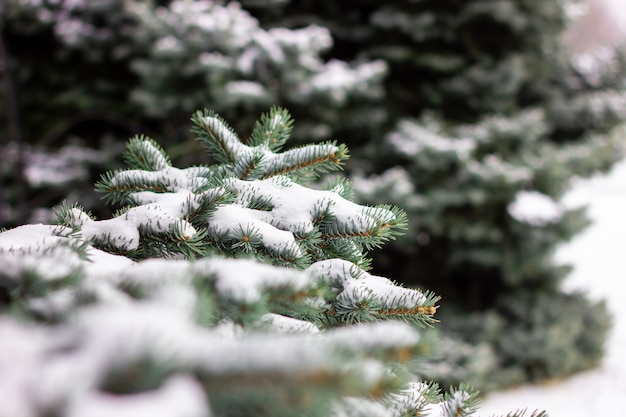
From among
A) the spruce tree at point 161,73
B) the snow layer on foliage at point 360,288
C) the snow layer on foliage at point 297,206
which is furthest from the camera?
the spruce tree at point 161,73

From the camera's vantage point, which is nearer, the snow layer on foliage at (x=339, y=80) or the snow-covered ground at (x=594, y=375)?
the snow layer on foliage at (x=339, y=80)

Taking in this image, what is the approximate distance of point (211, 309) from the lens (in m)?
0.55

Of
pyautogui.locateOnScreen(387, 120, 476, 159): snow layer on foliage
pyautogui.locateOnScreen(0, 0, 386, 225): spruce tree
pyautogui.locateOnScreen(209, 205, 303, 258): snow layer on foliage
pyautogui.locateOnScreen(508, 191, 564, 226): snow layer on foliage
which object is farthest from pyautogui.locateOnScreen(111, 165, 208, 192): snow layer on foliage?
pyautogui.locateOnScreen(508, 191, 564, 226): snow layer on foliage

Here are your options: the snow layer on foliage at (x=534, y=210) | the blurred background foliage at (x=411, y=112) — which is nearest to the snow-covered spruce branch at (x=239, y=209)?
the blurred background foliage at (x=411, y=112)

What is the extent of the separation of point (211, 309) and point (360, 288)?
31 cm

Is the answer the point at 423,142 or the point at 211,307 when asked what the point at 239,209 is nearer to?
the point at 211,307

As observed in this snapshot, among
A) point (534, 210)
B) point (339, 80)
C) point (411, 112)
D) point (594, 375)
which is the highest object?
point (411, 112)

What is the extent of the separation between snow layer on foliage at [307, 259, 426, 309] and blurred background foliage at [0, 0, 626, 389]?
8.02 feet

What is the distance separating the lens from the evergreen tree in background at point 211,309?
1.24 feet

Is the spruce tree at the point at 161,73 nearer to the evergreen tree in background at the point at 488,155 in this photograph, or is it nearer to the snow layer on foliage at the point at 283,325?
the evergreen tree in background at the point at 488,155

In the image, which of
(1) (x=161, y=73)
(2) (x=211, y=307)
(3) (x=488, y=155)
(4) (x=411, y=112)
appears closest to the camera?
(2) (x=211, y=307)

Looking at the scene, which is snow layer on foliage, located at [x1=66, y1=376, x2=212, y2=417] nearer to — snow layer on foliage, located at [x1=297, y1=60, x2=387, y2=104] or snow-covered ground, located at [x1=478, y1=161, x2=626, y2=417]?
snow-covered ground, located at [x1=478, y1=161, x2=626, y2=417]

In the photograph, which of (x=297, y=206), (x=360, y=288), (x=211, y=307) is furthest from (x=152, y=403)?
(x=297, y=206)

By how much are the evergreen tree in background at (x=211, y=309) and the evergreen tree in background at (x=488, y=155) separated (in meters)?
2.55
